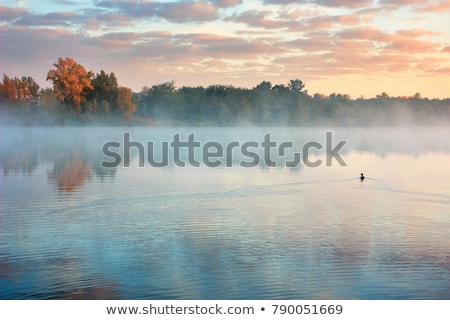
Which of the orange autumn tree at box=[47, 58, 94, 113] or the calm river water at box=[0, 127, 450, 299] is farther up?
the orange autumn tree at box=[47, 58, 94, 113]

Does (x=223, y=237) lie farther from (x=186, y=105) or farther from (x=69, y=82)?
(x=186, y=105)

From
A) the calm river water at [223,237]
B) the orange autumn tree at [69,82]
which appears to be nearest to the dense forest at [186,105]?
the orange autumn tree at [69,82]

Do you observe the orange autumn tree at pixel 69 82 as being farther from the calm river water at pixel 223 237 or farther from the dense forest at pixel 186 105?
the calm river water at pixel 223 237

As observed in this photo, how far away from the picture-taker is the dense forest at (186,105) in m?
107

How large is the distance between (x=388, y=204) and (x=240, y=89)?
12147cm

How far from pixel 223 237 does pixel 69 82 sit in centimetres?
9460

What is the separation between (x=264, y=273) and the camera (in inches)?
482

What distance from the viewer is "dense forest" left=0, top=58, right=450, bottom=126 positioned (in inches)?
4220

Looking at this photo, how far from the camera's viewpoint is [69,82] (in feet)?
348

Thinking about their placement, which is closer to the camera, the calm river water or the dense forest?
the calm river water

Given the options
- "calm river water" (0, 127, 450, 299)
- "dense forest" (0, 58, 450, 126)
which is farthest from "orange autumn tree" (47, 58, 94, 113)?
"calm river water" (0, 127, 450, 299)

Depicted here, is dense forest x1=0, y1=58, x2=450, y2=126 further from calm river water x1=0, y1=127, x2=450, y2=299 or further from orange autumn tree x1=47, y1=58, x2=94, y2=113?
calm river water x1=0, y1=127, x2=450, y2=299

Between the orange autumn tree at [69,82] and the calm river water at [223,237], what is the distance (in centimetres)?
7716

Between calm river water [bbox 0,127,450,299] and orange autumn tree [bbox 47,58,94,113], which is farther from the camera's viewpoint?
orange autumn tree [bbox 47,58,94,113]
